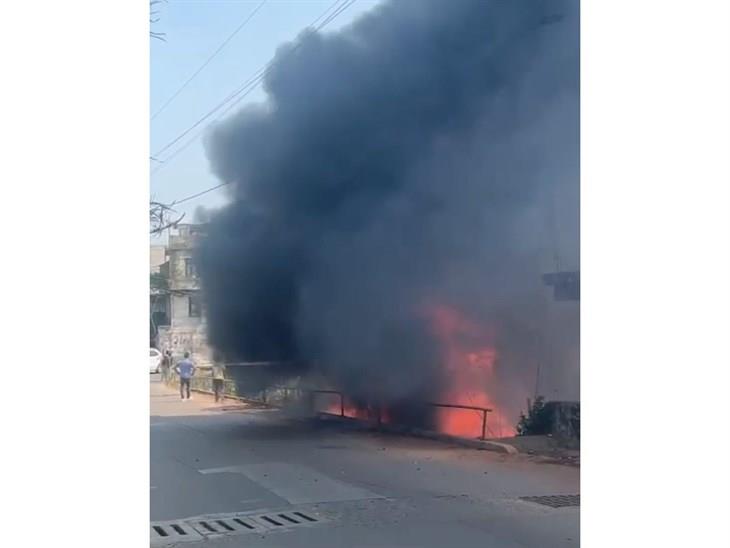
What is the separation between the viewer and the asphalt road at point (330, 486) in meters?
4.31

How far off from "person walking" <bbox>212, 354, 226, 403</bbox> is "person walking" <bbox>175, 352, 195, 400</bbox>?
773 millimetres

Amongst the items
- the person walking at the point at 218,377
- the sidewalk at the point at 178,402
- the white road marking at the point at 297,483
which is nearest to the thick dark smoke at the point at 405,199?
the person walking at the point at 218,377

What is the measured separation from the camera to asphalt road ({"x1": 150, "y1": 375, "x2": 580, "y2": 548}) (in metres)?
4.31

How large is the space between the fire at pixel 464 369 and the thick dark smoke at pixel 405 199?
0.10 meters

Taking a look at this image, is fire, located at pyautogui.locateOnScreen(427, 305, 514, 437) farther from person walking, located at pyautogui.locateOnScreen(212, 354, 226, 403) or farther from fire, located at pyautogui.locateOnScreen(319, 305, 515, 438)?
person walking, located at pyautogui.locateOnScreen(212, 354, 226, 403)

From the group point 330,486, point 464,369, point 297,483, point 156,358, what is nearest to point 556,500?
point 330,486

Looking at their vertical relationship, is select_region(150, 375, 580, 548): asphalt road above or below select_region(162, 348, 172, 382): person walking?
below

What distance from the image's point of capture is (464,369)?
796 cm

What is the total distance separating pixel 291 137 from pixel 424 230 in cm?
161

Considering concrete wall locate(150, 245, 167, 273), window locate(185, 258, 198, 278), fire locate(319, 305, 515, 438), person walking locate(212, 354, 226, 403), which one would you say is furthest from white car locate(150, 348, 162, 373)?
fire locate(319, 305, 515, 438)

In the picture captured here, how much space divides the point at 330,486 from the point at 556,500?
149 centimetres

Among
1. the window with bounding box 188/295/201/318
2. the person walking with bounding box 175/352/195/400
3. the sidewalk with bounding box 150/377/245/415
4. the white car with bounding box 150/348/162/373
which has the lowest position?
the sidewalk with bounding box 150/377/245/415
